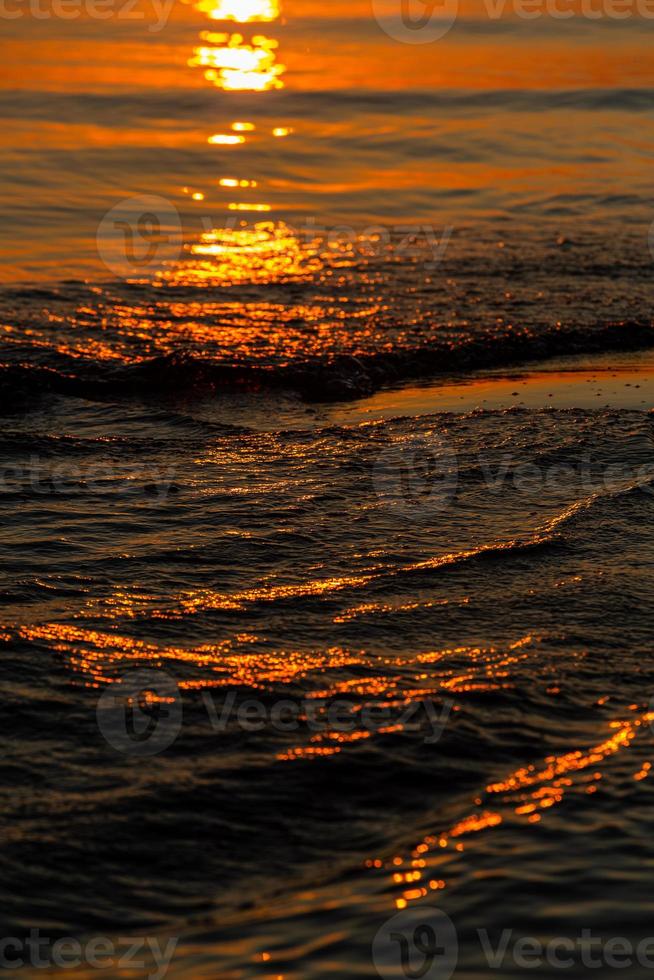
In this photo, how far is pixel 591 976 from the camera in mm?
3100

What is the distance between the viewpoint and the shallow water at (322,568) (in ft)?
11.3

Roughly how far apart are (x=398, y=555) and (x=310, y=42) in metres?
18.0

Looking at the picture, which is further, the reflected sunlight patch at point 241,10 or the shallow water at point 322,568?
the reflected sunlight patch at point 241,10

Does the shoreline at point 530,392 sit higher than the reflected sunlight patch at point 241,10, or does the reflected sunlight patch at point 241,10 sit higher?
the reflected sunlight patch at point 241,10

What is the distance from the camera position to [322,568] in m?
5.20

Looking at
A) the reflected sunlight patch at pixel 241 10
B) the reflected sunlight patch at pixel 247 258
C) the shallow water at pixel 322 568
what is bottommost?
the shallow water at pixel 322 568

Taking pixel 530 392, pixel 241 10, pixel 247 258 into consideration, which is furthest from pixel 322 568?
pixel 241 10

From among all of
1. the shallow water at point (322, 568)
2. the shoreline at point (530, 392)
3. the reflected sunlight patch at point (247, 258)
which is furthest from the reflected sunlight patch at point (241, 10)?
the shoreline at point (530, 392)

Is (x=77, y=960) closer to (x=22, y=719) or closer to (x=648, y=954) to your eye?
(x=22, y=719)

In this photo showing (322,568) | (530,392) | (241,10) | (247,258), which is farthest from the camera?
(241,10)

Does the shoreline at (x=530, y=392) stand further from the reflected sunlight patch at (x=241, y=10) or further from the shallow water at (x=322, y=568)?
the reflected sunlight patch at (x=241, y=10)

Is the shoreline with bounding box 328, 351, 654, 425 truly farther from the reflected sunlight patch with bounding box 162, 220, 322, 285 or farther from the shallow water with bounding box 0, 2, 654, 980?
the reflected sunlight patch with bounding box 162, 220, 322, 285

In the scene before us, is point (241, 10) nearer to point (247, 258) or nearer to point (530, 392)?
point (247, 258)

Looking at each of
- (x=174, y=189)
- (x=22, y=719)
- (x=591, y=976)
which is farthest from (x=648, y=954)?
(x=174, y=189)
